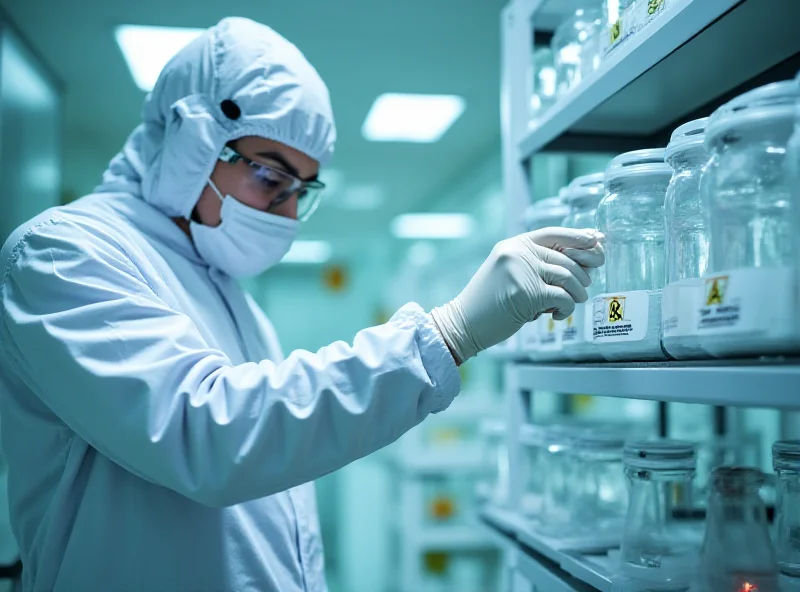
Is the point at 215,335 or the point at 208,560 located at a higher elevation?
the point at 215,335

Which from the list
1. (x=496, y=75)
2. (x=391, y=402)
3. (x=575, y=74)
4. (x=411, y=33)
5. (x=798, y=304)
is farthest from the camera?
(x=496, y=75)

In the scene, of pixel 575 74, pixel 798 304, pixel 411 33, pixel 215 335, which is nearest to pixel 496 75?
pixel 411 33

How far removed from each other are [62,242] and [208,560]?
595 millimetres

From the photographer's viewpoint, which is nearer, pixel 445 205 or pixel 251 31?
pixel 251 31

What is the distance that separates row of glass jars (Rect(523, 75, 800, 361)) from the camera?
658 mm

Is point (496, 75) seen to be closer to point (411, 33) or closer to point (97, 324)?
point (411, 33)

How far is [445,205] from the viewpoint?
6840 millimetres

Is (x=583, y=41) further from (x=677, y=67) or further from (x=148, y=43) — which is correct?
(x=148, y=43)

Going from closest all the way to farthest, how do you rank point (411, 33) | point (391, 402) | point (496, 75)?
1. point (391, 402)
2. point (411, 33)
3. point (496, 75)

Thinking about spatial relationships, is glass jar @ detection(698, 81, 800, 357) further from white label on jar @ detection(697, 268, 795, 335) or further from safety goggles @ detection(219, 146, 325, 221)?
safety goggles @ detection(219, 146, 325, 221)

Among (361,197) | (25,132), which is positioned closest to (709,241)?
(25,132)

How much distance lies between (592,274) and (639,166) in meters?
0.23

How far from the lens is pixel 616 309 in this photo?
956 mm

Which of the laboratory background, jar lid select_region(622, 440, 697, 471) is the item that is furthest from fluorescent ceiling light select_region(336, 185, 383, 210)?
jar lid select_region(622, 440, 697, 471)
